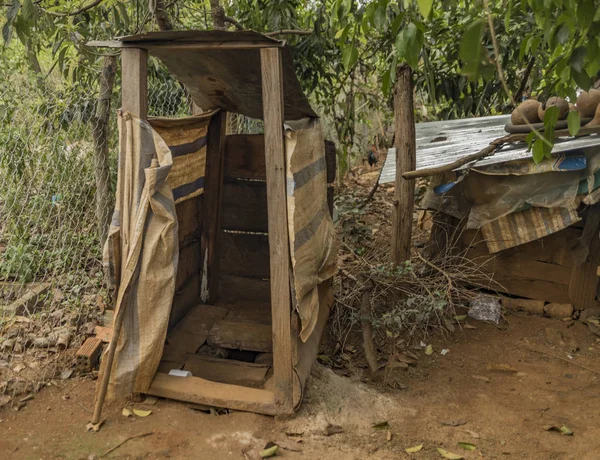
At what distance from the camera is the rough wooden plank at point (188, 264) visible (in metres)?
4.41

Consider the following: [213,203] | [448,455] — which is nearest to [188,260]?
[213,203]

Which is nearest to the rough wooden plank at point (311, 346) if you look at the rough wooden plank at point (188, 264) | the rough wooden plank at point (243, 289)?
the rough wooden plank at point (243, 289)

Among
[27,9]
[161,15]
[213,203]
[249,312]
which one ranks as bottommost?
[249,312]

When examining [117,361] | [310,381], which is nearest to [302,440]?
[310,381]

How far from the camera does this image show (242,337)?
4312 millimetres

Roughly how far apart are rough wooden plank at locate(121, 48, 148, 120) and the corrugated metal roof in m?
2.49

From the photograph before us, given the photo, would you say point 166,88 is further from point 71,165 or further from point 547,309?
point 547,309

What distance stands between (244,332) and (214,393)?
0.86m

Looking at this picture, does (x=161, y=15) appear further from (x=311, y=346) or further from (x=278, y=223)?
(x=311, y=346)

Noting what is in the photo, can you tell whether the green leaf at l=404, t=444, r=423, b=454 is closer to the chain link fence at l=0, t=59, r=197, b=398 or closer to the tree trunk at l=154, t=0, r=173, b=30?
the chain link fence at l=0, t=59, r=197, b=398

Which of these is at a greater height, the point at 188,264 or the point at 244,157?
the point at 244,157

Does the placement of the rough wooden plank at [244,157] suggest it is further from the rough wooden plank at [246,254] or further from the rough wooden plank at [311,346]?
the rough wooden plank at [311,346]

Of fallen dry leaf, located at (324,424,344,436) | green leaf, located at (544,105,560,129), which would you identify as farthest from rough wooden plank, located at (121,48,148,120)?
green leaf, located at (544,105,560,129)

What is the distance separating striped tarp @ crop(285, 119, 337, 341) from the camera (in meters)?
3.35
